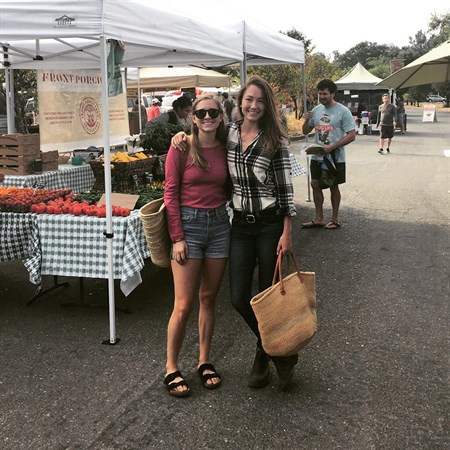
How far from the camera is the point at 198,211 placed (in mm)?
3340

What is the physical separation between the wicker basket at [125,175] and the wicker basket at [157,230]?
218 cm

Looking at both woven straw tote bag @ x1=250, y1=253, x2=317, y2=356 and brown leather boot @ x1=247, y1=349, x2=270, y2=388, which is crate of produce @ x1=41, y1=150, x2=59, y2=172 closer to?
brown leather boot @ x1=247, y1=349, x2=270, y2=388

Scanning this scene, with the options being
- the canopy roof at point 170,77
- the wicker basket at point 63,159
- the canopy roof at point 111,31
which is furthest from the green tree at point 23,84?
the canopy roof at point 111,31

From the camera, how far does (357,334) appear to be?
4488 mm

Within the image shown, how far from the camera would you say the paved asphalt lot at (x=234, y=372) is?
3.12 metres

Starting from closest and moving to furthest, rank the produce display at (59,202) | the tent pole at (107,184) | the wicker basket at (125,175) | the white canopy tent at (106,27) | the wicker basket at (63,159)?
the white canopy tent at (106,27), the tent pole at (107,184), the produce display at (59,202), the wicker basket at (125,175), the wicker basket at (63,159)

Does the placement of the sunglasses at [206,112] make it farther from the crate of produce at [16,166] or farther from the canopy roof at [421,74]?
the canopy roof at [421,74]

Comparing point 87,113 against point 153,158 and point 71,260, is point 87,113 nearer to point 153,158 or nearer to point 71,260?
point 153,158

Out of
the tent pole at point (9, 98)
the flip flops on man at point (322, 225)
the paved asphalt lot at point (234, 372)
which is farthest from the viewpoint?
the flip flops on man at point (322, 225)

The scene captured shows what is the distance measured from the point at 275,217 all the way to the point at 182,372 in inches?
51.6

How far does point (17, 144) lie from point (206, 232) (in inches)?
154

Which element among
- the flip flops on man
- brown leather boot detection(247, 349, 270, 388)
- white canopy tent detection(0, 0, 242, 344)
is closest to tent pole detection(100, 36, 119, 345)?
white canopy tent detection(0, 0, 242, 344)

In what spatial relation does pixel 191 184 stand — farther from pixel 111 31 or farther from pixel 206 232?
pixel 111 31

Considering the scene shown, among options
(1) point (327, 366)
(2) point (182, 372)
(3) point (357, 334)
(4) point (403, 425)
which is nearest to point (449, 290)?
(3) point (357, 334)
